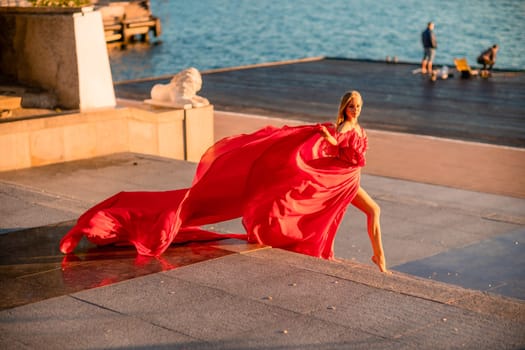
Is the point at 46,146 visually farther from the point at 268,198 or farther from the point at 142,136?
the point at 268,198

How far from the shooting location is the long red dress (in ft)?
28.0

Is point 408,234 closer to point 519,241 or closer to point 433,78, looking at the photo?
point 519,241

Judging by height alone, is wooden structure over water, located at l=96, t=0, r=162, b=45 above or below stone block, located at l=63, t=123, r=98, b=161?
below

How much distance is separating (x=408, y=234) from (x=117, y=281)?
4447 millimetres

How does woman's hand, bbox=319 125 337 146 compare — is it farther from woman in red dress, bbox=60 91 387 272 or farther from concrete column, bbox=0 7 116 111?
concrete column, bbox=0 7 116 111

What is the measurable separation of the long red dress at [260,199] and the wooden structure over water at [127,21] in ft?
182

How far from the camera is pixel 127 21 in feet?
220

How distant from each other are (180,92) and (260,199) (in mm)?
7471

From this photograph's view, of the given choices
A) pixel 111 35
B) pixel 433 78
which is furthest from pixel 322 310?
pixel 111 35

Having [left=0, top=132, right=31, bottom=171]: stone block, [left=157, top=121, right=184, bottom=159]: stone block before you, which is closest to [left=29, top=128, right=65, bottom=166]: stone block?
[left=0, top=132, right=31, bottom=171]: stone block

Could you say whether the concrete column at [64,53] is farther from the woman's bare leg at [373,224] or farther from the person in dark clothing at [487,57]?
the person in dark clothing at [487,57]

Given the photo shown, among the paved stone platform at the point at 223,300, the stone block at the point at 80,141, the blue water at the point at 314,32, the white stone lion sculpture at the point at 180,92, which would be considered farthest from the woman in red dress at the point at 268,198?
the blue water at the point at 314,32

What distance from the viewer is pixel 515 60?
65062mm

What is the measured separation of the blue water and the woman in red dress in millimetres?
38834
